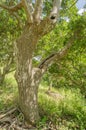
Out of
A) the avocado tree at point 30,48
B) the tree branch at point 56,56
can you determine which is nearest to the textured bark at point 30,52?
the avocado tree at point 30,48

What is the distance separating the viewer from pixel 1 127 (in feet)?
20.6

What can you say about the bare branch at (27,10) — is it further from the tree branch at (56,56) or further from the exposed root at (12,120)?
the exposed root at (12,120)

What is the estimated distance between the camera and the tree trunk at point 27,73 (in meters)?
6.22

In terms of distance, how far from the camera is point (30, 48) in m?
6.30

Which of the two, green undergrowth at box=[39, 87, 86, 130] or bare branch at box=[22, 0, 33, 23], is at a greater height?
bare branch at box=[22, 0, 33, 23]

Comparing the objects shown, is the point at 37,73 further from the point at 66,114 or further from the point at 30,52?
the point at 66,114

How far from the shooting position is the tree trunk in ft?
20.4

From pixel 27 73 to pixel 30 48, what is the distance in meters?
→ 0.65

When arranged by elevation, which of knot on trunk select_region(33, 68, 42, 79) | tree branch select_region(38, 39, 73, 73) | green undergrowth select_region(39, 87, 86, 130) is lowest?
green undergrowth select_region(39, 87, 86, 130)

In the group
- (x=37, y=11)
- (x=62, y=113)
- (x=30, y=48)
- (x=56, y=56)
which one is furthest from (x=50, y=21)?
(x=62, y=113)

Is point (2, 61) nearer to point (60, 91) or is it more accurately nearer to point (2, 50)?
point (2, 50)

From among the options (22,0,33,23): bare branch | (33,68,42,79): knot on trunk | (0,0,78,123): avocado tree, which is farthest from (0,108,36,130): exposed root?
(22,0,33,23): bare branch

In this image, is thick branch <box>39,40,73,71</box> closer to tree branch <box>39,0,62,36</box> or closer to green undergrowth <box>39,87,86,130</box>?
tree branch <box>39,0,62,36</box>

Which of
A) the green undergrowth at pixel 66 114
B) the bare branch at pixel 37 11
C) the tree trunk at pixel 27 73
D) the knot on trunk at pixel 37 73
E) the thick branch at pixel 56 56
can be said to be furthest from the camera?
the green undergrowth at pixel 66 114
